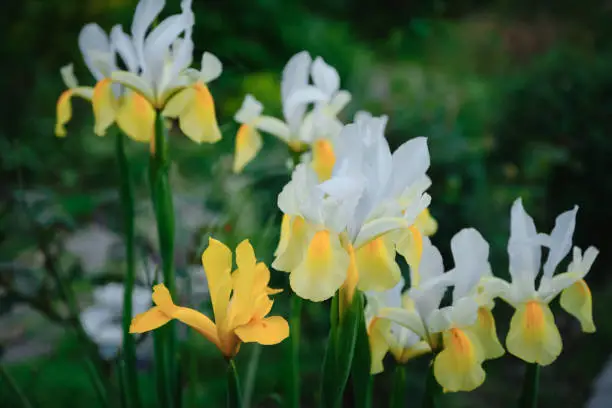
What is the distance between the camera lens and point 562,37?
3004 mm

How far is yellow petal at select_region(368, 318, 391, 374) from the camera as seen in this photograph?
0.68 metres

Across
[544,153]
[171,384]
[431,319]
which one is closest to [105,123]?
[171,384]

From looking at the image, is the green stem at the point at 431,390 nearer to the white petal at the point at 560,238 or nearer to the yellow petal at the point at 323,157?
the white petal at the point at 560,238

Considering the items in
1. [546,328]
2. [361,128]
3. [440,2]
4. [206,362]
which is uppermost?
[361,128]

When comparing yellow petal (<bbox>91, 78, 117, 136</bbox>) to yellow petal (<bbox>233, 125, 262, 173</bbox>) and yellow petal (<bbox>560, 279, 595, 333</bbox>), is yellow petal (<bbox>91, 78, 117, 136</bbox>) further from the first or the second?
yellow petal (<bbox>560, 279, 595, 333</bbox>)

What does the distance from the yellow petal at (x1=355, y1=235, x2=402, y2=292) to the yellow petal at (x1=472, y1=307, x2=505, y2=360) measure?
0.43 feet

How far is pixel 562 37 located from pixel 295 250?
2.78 m

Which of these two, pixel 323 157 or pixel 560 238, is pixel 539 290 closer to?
pixel 560 238

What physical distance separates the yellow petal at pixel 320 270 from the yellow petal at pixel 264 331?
33mm

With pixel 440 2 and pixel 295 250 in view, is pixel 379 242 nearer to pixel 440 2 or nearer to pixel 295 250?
pixel 295 250

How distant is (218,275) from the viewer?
0.58 metres

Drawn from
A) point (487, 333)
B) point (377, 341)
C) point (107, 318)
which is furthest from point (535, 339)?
point (107, 318)

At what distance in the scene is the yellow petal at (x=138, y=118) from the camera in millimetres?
799

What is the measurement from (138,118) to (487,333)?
0.45 meters
